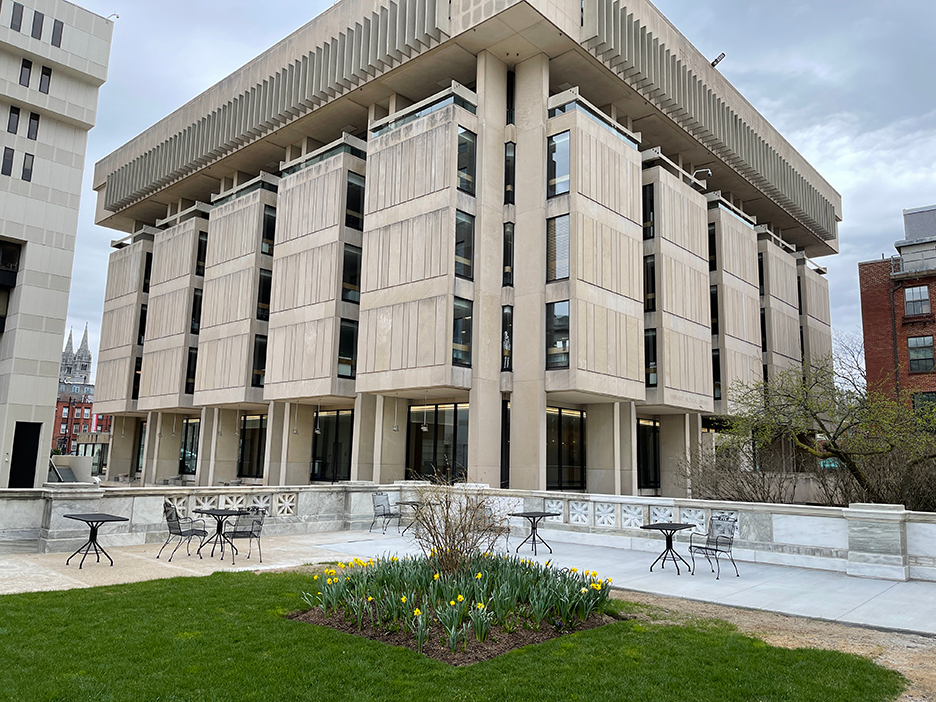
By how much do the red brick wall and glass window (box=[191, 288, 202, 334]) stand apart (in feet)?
135

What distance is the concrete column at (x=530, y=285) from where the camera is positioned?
91.7 ft

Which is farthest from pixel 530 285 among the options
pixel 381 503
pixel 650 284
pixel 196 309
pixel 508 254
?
pixel 196 309

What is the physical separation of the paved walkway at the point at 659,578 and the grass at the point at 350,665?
223 centimetres

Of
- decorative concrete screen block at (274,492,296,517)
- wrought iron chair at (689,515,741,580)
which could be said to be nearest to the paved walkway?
wrought iron chair at (689,515,741,580)

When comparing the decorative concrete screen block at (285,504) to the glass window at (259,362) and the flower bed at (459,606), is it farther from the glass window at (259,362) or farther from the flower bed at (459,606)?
the glass window at (259,362)

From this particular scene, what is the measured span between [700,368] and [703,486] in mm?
13906

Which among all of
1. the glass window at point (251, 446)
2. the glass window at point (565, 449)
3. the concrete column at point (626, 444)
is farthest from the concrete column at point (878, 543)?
the glass window at point (251, 446)

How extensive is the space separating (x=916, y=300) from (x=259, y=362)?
125 feet

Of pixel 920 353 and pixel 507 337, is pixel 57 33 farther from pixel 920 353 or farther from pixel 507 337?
pixel 920 353

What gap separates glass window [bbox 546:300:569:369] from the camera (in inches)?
1108

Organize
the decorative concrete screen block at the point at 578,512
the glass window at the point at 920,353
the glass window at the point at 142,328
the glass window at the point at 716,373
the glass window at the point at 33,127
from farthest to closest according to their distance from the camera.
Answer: the glass window at the point at 142,328 < the glass window at the point at 920,353 < the glass window at the point at 716,373 < the glass window at the point at 33,127 < the decorative concrete screen block at the point at 578,512

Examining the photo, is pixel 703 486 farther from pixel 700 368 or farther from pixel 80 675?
pixel 80 675

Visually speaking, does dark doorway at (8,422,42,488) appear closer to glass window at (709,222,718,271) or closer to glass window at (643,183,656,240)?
glass window at (643,183,656,240)

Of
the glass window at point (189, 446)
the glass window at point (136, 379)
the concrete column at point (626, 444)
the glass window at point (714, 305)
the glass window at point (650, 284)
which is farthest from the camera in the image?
the glass window at point (136, 379)
